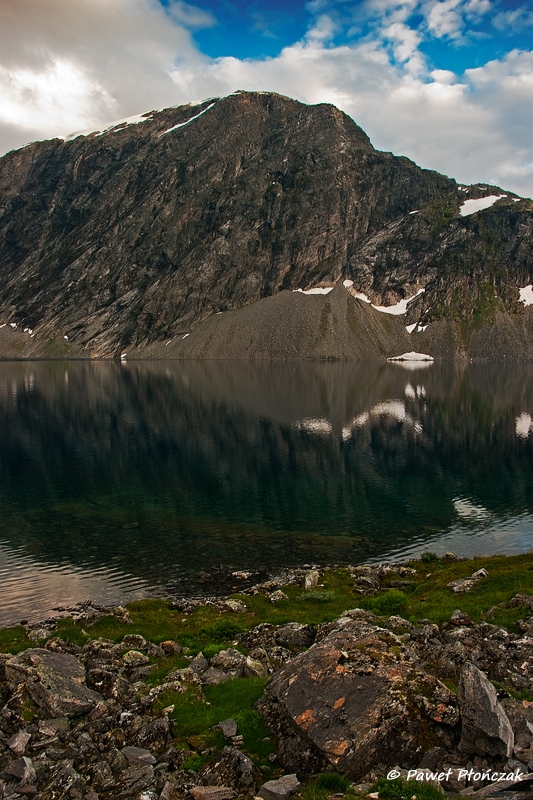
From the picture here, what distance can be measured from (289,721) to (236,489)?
39521 mm

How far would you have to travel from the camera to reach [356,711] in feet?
38.1

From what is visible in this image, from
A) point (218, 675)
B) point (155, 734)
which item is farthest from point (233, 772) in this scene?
point (218, 675)

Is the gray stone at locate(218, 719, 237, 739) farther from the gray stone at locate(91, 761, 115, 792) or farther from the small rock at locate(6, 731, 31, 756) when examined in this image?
the small rock at locate(6, 731, 31, 756)

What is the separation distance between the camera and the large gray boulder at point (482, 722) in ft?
34.6

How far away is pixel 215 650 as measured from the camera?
18125 mm

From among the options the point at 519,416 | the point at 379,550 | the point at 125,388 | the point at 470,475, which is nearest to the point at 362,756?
the point at 379,550

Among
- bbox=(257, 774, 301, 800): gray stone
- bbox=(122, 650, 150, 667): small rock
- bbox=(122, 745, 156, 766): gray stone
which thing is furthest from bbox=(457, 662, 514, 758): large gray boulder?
bbox=(122, 650, 150, 667): small rock

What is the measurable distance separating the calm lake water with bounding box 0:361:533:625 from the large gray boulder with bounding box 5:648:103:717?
438 inches

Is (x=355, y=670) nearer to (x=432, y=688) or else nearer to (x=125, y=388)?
(x=432, y=688)

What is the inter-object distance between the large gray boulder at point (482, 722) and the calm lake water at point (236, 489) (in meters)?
21.7

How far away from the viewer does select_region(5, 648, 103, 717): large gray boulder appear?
13.9 m

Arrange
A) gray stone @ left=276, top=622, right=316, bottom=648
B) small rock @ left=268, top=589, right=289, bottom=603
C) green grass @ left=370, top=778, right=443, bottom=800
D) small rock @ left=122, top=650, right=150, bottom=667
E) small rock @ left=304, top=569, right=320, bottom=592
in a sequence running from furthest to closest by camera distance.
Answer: small rock @ left=304, top=569, right=320, bottom=592
small rock @ left=268, top=589, right=289, bottom=603
gray stone @ left=276, top=622, right=316, bottom=648
small rock @ left=122, top=650, right=150, bottom=667
green grass @ left=370, top=778, right=443, bottom=800

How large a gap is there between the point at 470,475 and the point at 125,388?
4018 inches

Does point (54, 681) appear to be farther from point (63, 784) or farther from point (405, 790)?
point (405, 790)
